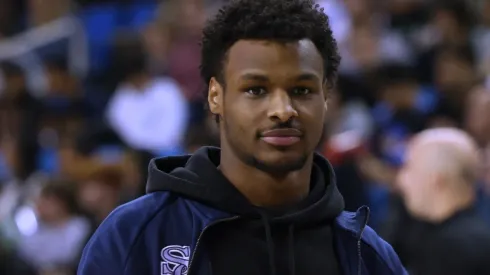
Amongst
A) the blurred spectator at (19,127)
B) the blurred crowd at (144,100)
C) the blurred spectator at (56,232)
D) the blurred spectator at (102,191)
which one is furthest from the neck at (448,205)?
the blurred spectator at (19,127)

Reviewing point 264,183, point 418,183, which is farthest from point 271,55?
point 418,183

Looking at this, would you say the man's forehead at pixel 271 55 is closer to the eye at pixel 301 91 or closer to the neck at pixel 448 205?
Result: the eye at pixel 301 91

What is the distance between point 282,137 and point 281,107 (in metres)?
0.07

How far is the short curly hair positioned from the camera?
2670 millimetres

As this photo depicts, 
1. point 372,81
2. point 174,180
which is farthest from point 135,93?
point 174,180

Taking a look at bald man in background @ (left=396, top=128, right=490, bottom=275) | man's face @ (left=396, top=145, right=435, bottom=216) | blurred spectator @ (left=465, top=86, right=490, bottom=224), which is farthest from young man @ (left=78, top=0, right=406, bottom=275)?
blurred spectator @ (left=465, top=86, right=490, bottom=224)

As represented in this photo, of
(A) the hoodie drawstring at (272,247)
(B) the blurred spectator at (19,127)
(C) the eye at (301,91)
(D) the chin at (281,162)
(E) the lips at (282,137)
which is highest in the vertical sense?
(C) the eye at (301,91)

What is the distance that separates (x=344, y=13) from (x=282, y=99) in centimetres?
751

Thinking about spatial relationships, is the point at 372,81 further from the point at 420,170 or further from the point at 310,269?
the point at 310,269

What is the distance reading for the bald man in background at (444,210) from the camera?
14.5 feet

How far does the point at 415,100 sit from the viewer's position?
8.62 meters

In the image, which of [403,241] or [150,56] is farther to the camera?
[150,56]

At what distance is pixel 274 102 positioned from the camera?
2.62 metres

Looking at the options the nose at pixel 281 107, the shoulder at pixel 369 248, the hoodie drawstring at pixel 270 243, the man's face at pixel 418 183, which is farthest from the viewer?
the man's face at pixel 418 183
